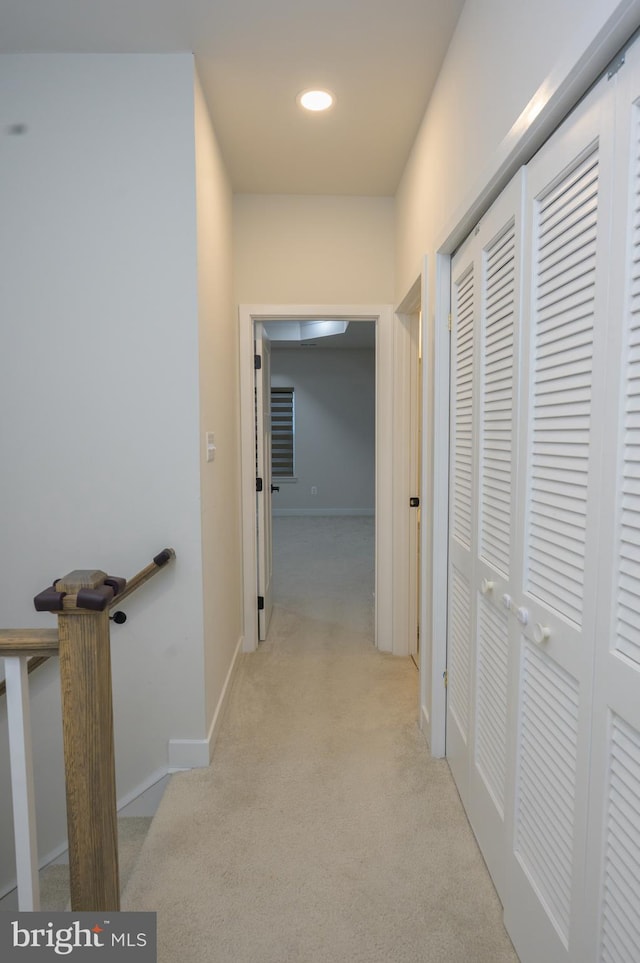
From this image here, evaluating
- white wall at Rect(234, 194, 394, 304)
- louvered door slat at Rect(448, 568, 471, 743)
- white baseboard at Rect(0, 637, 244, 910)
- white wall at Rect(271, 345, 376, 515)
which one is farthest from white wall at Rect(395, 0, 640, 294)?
white wall at Rect(271, 345, 376, 515)

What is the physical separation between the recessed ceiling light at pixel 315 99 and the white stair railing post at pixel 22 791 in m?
2.38

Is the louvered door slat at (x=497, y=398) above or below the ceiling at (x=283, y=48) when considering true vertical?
below

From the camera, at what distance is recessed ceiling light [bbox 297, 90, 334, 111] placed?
2326 mm

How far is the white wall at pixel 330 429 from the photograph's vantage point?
873 centimetres

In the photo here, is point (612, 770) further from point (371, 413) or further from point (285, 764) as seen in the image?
point (371, 413)

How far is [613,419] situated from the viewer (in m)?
0.98

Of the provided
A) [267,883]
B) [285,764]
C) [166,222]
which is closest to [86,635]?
[267,883]

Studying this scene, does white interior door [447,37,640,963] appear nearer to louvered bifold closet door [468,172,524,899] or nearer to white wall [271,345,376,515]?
louvered bifold closet door [468,172,524,899]

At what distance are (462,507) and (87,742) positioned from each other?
1.42 m

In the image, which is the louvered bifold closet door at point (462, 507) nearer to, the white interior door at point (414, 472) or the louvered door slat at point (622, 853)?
the louvered door slat at point (622, 853)

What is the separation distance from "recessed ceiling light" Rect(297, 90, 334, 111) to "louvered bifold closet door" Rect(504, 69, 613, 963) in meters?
1.40

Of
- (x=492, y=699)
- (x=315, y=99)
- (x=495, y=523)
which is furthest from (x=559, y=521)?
(x=315, y=99)

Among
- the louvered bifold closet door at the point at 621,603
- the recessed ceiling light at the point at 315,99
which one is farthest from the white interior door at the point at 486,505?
the recessed ceiling light at the point at 315,99

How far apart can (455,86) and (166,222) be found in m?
1.14
